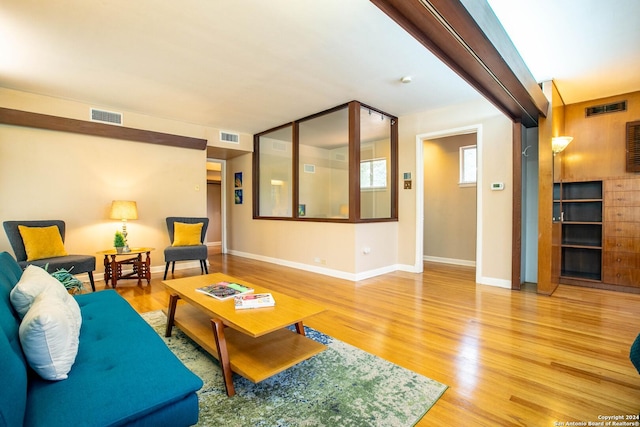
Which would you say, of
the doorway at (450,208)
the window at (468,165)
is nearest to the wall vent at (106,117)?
the doorway at (450,208)

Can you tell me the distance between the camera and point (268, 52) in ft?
9.93

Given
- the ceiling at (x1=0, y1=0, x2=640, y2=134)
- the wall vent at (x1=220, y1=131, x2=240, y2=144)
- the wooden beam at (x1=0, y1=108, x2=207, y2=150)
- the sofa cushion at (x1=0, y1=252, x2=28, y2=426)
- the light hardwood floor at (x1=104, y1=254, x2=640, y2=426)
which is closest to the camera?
the sofa cushion at (x1=0, y1=252, x2=28, y2=426)

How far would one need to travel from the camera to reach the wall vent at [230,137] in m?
6.02

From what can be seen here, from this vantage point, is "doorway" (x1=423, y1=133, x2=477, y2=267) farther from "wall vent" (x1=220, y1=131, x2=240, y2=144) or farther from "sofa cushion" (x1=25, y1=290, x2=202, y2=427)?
"sofa cushion" (x1=25, y1=290, x2=202, y2=427)

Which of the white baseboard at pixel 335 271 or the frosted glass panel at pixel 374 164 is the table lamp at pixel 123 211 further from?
the frosted glass panel at pixel 374 164

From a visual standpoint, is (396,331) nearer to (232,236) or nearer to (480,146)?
(480,146)

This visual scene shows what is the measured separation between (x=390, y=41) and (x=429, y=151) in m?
3.69

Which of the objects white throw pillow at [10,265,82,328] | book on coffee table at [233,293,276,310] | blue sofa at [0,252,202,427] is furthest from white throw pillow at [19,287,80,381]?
book on coffee table at [233,293,276,310]

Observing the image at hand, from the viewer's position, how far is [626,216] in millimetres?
3822

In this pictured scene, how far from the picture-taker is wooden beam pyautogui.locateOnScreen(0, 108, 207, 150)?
3.91 meters

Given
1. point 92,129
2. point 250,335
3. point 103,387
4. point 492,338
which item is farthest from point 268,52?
point 492,338

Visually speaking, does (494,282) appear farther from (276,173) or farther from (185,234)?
(185,234)

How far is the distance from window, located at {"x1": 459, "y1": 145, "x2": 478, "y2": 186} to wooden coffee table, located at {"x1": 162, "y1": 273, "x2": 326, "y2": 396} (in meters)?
4.75

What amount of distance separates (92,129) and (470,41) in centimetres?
505
